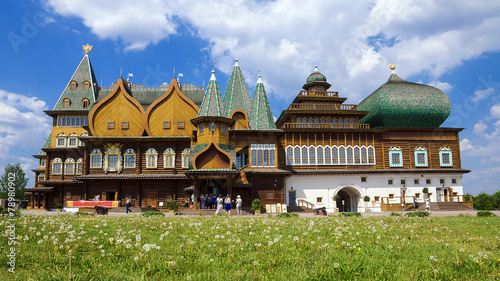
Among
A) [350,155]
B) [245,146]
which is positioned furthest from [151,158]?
[350,155]

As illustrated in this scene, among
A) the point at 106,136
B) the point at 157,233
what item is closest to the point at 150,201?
the point at 106,136

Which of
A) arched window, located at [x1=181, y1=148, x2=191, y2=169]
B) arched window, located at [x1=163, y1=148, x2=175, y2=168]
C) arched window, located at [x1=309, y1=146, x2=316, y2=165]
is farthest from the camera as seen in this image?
arched window, located at [x1=309, y1=146, x2=316, y2=165]

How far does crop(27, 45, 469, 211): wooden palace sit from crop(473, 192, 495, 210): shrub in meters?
1.67

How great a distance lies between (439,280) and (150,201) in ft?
108

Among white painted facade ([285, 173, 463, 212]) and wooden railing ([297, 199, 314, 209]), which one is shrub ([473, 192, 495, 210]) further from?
wooden railing ([297, 199, 314, 209])

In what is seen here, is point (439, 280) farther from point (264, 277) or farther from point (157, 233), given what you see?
point (157, 233)

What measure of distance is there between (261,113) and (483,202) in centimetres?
2503

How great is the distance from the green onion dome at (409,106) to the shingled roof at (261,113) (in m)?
14.6

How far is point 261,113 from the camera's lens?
3638 centimetres

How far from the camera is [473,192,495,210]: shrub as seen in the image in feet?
124

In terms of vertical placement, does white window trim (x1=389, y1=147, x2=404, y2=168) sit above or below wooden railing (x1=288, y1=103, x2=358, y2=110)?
below

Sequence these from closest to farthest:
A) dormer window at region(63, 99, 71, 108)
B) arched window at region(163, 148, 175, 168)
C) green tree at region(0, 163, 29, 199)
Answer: arched window at region(163, 148, 175, 168)
dormer window at region(63, 99, 71, 108)
green tree at region(0, 163, 29, 199)

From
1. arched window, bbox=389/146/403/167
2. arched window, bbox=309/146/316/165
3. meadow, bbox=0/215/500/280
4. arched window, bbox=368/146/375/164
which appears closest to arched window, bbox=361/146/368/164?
arched window, bbox=368/146/375/164

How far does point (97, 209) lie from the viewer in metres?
26.1
